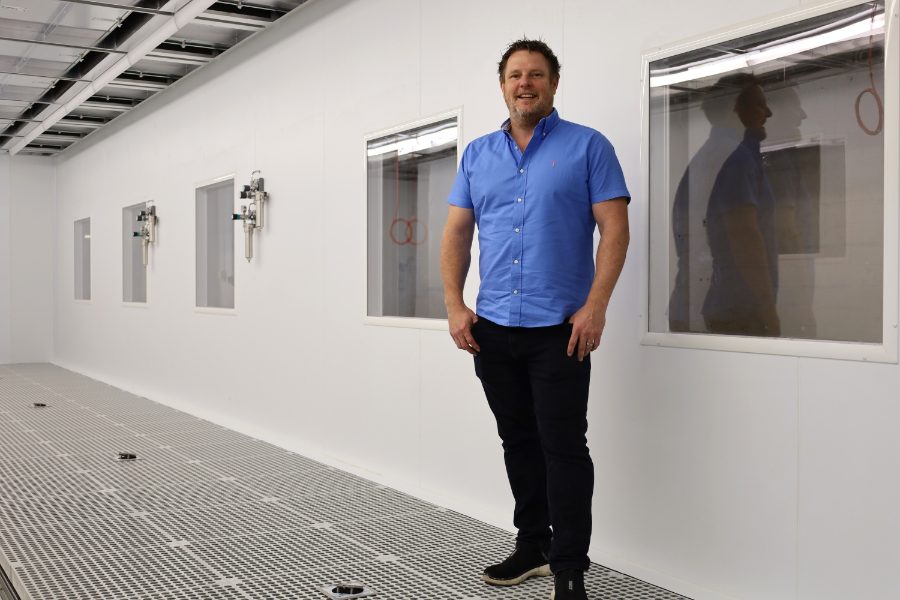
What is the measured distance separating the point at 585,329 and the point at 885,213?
798 mm

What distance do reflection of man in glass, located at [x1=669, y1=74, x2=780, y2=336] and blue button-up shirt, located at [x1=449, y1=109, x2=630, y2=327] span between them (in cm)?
33

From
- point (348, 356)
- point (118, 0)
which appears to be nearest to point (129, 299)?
point (118, 0)

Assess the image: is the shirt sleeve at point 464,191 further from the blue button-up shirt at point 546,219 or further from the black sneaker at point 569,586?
the black sneaker at point 569,586

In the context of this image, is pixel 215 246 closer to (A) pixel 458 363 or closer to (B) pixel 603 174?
(A) pixel 458 363

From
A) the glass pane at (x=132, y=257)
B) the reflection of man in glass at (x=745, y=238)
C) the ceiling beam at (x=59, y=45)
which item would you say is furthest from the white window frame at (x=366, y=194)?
the glass pane at (x=132, y=257)

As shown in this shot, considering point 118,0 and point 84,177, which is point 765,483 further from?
point 84,177

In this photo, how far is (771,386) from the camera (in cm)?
252

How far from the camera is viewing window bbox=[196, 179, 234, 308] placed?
671 cm

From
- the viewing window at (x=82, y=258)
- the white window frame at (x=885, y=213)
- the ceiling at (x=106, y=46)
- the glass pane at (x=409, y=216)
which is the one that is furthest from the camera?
the viewing window at (x=82, y=258)

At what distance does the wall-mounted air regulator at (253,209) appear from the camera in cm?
559

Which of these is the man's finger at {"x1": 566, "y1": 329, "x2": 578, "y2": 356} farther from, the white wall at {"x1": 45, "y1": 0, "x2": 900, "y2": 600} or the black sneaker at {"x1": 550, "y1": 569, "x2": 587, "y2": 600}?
the black sneaker at {"x1": 550, "y1": 569, "x2": 587, "y2": 600}

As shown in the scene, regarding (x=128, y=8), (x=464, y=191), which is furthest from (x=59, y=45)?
(x=464, y=191)

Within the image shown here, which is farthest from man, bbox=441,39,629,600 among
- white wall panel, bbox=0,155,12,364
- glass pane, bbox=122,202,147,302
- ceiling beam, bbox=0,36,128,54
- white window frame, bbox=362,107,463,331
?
white wall panel, bbox=0,155,12,364

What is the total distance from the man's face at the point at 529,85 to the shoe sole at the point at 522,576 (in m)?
1.38
